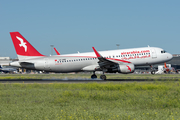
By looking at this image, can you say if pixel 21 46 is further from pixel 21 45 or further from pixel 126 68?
pixel 126 68

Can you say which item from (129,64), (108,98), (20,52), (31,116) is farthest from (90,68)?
(31,116)

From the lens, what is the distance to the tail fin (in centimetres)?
4056

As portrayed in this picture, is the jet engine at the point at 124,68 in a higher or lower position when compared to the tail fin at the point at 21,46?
lower

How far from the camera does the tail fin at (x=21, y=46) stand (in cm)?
4056

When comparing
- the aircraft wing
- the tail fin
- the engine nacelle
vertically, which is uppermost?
the tail fin

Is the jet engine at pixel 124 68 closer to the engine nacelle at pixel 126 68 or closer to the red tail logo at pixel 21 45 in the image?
the engine nacelle at pixel 126 68

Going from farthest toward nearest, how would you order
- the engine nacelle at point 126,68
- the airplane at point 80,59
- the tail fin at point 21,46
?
the tail fin at point 21,46 → the airplane at point 80,59 → the engine nacelle at point 126,68

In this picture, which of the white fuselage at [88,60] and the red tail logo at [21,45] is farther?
the red tail logo at [21,45]

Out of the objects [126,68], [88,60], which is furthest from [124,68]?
[88,60]

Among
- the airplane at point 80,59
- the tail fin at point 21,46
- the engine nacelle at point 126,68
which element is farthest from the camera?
the tail fin at point 21,46

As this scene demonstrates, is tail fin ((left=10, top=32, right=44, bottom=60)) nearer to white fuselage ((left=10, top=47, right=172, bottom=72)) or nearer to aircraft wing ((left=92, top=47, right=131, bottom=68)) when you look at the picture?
white fuselage ((left=10, top=47, right=172, bottom=72))

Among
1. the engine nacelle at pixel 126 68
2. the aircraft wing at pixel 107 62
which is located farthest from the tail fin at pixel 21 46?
the engine nacelle at pixel 126 68

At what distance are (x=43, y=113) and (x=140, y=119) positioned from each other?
4808 millimetres

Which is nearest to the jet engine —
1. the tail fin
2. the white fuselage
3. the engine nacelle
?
the engine nacelle
